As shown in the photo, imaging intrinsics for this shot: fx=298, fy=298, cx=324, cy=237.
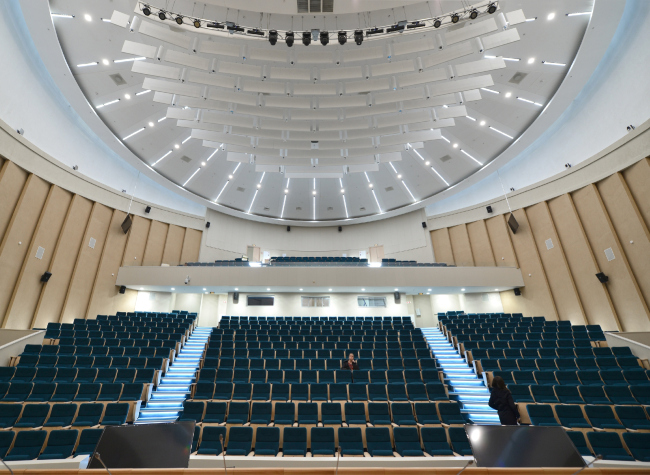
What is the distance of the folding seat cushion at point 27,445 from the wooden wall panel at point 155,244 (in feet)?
33.2

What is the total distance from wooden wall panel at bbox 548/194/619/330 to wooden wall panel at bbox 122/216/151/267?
16.8 m

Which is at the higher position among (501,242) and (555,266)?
(501,242)

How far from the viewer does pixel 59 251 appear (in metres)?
9.88

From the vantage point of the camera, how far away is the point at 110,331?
8.48 m

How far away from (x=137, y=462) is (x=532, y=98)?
1255 centimetres

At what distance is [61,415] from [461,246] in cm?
1472

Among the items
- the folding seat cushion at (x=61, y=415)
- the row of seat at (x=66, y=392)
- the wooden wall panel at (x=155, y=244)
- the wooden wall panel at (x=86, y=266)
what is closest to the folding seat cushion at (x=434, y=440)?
the row of seat at (x=66, y=392)

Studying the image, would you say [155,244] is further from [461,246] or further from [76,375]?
[461,246]

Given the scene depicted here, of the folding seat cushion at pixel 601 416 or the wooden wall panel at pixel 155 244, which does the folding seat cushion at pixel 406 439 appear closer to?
the folding seat cushion at pixel 601 416

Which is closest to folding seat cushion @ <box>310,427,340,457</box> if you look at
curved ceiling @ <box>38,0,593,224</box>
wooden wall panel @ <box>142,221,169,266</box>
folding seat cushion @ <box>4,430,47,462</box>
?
folding seat cushion @ <box>4,430,47,462</box>

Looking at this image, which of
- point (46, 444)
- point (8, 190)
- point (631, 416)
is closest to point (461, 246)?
point (631, 416)

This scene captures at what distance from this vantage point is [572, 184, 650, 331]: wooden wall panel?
8.37 metres

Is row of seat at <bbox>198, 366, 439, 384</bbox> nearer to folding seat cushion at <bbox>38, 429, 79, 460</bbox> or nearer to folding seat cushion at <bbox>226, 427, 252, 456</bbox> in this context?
folding seat cushion at <bbox>226, 427, 252, 456</bbox>

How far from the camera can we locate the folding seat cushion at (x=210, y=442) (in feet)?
12.9
